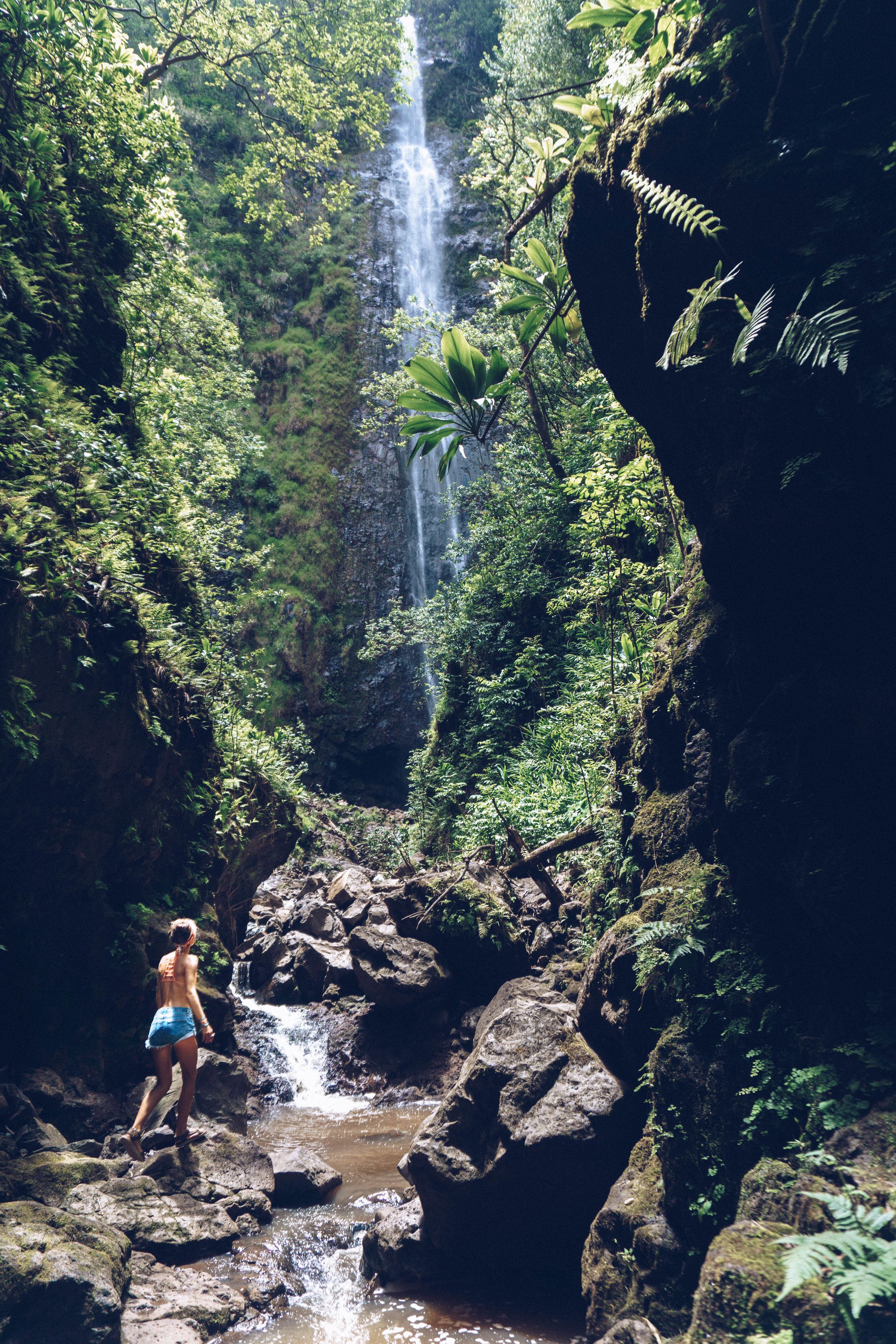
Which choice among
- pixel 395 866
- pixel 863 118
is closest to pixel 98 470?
pixel 863 118

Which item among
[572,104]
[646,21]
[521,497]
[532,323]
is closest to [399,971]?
[532,323]

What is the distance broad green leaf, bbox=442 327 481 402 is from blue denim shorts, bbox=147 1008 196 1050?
4545mm

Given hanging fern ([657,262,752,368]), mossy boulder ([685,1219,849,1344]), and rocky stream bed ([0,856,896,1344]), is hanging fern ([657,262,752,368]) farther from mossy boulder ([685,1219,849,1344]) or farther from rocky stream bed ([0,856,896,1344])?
mossy boulder ([685,1219,849,1344])

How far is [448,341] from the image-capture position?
4051mm

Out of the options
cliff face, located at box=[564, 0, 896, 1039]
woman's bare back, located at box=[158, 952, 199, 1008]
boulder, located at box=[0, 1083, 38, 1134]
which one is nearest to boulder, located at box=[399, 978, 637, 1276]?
cliff face, located at box=[564, 0, 896, 1039]

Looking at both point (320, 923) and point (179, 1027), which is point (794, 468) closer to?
point (179, 1027)

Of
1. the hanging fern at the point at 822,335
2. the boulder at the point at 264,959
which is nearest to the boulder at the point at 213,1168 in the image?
the boulder at the point at 264,959

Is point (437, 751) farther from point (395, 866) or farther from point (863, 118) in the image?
point (863, 118)

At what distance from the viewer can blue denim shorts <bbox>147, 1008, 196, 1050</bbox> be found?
475cm

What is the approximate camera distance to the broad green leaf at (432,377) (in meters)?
4.06

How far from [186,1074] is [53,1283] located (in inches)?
76.0

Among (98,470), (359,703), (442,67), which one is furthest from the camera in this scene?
(442,67)

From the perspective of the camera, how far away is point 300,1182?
186 inches

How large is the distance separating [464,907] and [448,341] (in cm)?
530
